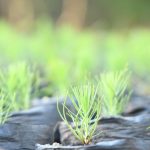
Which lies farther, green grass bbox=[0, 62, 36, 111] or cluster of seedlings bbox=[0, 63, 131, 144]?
green grass bbox=[0, 62, 36, 111]

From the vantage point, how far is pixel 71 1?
7.56 m

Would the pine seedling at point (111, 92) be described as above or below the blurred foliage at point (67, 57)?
below

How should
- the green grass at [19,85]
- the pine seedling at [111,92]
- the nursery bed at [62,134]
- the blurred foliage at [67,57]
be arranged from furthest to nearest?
the blurred foliage at [67,57] → the green grass at [19,85] → the pine seedling at [111,92] → the nursery bed at [62,134]

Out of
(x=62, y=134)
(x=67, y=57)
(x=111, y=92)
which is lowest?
(x=62, y=134)

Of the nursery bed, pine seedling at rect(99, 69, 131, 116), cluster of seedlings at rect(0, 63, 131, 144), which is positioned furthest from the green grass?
pine seedling at rect(99, 69, 131, 116)

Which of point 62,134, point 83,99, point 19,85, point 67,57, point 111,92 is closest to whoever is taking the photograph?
point 83,99

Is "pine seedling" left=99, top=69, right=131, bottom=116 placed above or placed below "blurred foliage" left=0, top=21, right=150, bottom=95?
below

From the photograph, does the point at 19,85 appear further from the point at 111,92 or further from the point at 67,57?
the point at 67,57

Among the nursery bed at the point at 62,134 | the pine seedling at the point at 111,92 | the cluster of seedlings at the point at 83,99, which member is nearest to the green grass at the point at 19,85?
the cluster of seedlings at the point at 83,99

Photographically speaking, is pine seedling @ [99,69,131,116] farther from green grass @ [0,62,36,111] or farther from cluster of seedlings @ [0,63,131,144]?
green grass @ [0,62,36,111]

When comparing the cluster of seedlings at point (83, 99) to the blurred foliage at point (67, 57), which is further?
the blurred foliage at point (67, 57)

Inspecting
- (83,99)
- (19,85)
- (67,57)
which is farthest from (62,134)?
(67,57)

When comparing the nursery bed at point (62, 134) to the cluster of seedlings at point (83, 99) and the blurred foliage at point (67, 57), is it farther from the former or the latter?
the blurred foliage at point (67, 57)

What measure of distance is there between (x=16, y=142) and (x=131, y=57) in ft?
6.56
